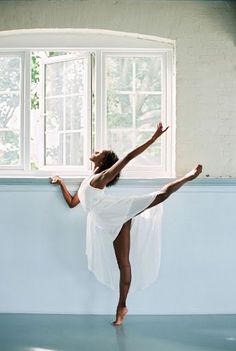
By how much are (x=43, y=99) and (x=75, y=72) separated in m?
0.39

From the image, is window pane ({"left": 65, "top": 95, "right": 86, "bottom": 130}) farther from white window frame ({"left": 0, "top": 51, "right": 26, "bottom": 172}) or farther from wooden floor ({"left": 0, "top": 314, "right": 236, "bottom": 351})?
wooden floor ({"left": 0, "top": 314, "right": 236, "bottom": 351})

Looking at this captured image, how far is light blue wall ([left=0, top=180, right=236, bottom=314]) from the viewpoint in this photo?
4.48 meters

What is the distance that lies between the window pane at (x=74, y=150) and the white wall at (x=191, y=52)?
2.95 feet

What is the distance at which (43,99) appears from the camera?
488cm

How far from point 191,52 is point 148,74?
0.45 meters

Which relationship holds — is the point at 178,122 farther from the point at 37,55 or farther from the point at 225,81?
the point at 37,55

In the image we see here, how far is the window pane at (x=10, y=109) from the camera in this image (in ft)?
16.1

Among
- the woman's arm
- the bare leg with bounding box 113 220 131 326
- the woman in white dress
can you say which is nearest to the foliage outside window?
the woman's arm

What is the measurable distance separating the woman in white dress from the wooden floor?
0.23 meters

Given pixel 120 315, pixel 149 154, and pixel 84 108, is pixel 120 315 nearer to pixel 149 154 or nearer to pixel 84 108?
pixel 149 154

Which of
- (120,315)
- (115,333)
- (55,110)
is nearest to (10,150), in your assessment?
(55,110)

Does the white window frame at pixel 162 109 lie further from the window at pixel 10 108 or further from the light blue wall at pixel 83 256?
the window at pixel 10 108

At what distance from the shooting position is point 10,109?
491cm

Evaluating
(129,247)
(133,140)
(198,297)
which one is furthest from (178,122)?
(198,297)
